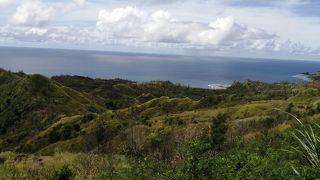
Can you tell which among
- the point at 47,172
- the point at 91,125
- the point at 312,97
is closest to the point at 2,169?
the point at 47,172

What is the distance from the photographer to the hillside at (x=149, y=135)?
893 cm

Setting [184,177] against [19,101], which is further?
[19,101]

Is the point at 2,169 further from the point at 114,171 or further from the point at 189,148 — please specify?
the point at 189,148

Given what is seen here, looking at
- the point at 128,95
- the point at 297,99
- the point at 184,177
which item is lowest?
the point at 128,95

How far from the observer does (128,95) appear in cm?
12444

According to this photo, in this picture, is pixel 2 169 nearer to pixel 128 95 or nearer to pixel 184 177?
pixel 184 177

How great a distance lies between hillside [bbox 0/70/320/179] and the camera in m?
8.93

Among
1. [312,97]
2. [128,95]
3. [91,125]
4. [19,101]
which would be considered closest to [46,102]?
[19,101]

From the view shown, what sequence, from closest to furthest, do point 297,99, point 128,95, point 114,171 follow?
1. point 114,171
2. point 297,99
3. point 128,95

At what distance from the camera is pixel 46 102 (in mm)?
75312

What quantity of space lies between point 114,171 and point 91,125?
145 feet

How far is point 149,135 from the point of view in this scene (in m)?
23.4

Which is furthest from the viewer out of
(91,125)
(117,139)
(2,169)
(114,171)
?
(91,125)

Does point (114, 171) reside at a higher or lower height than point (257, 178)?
lower
